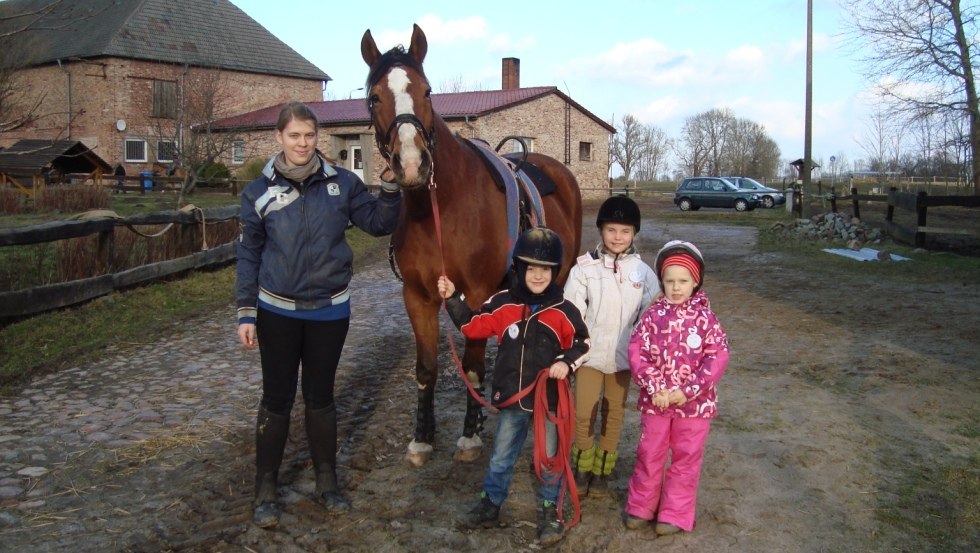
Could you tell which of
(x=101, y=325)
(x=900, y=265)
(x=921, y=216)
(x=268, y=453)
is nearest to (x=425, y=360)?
(x=268, y=453)

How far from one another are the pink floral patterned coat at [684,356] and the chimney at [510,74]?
38.4 meters

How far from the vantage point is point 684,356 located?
124 inches

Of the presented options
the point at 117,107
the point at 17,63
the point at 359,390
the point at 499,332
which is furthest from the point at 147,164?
the point at 499,332

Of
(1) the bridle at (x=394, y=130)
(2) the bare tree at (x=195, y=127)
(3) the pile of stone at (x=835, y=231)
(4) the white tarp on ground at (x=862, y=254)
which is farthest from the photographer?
(2) the bare tree at (x=195, y=127)

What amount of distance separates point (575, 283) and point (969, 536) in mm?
1963

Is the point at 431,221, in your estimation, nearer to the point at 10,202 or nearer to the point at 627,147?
the point at 10,202

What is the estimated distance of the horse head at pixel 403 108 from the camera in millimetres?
3340

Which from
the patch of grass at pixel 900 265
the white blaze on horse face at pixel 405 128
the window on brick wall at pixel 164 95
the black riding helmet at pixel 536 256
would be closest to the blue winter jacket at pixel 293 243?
the white blaze on horse face at pixel 405 128

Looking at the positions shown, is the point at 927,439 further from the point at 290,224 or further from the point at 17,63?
the point at 17,63

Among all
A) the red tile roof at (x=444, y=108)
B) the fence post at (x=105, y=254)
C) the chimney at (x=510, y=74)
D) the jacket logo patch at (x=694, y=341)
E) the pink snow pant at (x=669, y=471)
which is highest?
the chimney at (x=510, y=74)

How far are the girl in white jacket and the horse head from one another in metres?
0.92

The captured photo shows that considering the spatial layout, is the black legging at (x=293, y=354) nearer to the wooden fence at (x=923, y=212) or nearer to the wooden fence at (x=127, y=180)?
the wooden fence at (x=923, y=212)

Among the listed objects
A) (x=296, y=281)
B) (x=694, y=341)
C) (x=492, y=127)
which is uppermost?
(x=492, y=127)

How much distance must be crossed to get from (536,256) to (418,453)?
1.43 metres
